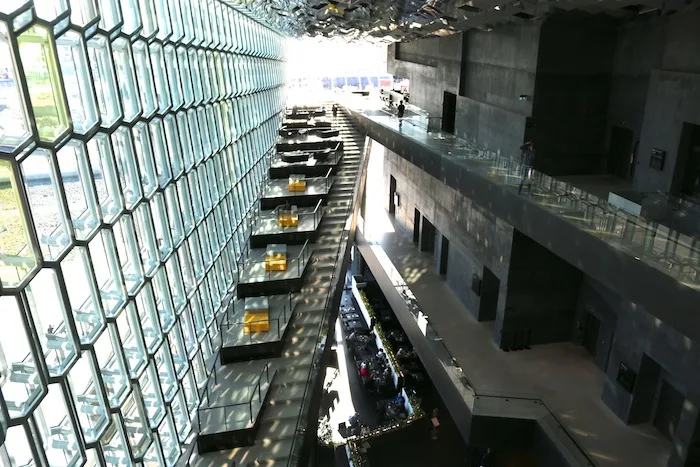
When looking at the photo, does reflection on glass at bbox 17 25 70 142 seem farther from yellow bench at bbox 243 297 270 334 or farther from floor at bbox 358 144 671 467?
floor at bbox 358 144 671 467

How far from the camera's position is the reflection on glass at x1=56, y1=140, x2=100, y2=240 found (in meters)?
7.00

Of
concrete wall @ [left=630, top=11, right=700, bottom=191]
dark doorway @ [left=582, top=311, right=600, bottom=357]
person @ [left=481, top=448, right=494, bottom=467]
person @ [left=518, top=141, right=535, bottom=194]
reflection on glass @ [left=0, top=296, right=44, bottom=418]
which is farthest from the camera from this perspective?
dark doorway @ [left=582, top=311, right=600, bottom=357]

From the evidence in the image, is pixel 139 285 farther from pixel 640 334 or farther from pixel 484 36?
pixel 484 36

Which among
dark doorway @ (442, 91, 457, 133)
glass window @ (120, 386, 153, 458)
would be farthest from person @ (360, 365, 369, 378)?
glass window @ (120, 386, 153, 458)

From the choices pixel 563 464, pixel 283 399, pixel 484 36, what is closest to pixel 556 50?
pixel 484 36

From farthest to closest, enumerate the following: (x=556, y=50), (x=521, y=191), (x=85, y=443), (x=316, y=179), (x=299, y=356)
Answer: (x=316, y=179) → (x=556, y=50) → (x=521, y=191) → (x=299, y=356) → (x=85, y=443)

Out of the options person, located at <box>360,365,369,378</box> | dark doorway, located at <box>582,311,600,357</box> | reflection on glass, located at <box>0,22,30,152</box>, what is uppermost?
reflection on glass, located at <box>0,22,30,152</box>

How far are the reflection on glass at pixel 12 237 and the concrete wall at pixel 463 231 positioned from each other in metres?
14.6

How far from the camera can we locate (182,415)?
11109 millimetres

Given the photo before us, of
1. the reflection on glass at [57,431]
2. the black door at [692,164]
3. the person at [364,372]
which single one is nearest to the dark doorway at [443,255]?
the person at [364,372]

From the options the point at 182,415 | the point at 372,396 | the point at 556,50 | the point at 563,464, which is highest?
the point at 556,50

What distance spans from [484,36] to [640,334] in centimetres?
1227

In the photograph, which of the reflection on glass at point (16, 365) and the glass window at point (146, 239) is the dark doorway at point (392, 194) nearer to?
the glass window at point (146, 239)

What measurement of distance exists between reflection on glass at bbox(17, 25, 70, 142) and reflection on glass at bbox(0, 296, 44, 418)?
2.09 m
